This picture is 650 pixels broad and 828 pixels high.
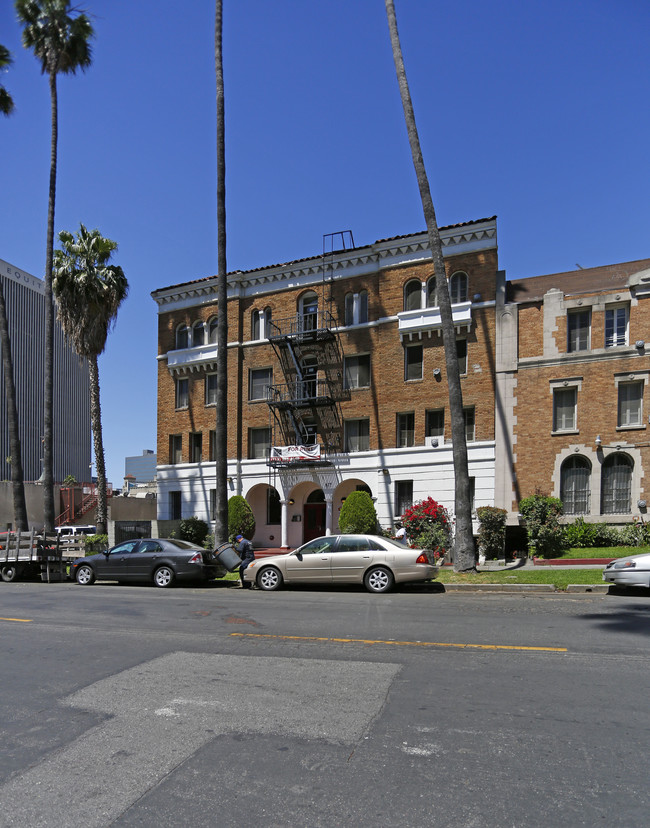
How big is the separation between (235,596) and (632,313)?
17.1 metres

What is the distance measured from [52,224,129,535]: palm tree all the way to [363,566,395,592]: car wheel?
1988 centimetres

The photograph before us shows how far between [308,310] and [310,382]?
334 centimetres

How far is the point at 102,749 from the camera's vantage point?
537 cm

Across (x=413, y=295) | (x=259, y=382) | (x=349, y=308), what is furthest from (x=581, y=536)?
(x=259, y=382)

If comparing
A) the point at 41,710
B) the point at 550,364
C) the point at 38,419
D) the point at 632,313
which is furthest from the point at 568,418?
the point at 38,419

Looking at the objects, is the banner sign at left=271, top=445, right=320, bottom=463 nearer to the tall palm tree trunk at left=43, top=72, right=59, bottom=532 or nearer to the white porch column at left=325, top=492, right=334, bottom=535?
the white porch column at left=325, top=492, right=334, bottom=535

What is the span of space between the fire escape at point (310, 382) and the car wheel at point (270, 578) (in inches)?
476

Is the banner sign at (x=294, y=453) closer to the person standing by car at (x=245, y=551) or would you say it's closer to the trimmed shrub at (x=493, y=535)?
the trimmed shrub at (x=493, y=535)

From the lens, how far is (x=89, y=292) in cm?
3047

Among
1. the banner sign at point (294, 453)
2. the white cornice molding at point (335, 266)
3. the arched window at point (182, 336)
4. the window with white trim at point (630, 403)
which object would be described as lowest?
the banner sign at point (294, 453)

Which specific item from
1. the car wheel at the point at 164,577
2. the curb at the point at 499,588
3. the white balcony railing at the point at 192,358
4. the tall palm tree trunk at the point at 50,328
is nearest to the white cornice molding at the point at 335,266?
the white balcony railing at the point at 192,358

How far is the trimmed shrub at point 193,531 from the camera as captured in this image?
100 ft

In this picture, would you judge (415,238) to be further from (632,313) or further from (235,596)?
(235,596)

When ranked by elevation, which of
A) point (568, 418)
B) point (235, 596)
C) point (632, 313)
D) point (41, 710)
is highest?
point (632, 313)
